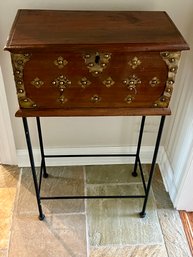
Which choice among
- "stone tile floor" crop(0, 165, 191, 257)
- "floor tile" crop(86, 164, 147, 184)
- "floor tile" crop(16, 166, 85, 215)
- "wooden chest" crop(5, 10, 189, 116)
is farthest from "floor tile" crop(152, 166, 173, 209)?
"wooden chest" crop(5, 10, 189, 116)

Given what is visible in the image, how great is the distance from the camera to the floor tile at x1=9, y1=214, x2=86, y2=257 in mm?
1357

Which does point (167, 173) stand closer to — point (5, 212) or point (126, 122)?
point (126, 122)

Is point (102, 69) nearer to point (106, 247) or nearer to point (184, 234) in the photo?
point (106, 247)

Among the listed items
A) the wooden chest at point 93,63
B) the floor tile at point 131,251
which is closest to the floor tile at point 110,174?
the floor tile at point 131,251

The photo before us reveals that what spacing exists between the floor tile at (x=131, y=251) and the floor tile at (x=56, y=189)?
24 cm

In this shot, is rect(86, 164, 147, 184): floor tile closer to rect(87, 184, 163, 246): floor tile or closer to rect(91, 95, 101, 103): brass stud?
rect(87, 184, 163, 246): floor tile

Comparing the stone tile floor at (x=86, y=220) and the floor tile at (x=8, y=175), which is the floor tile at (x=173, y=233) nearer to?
the stone tile floor at (x=86, y=220)

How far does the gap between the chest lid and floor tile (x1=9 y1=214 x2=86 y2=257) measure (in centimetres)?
90

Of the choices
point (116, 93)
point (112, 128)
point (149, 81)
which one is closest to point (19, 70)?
point (116, 93)

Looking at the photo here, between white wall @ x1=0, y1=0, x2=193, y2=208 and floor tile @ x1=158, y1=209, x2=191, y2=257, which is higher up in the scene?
white wall @ x1=0, y1=0, x2=193, y2=208

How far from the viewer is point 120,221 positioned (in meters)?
1.50

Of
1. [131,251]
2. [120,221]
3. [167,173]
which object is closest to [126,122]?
[167,173]

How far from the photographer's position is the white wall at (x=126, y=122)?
1253 mm

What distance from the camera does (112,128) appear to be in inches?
63.9
